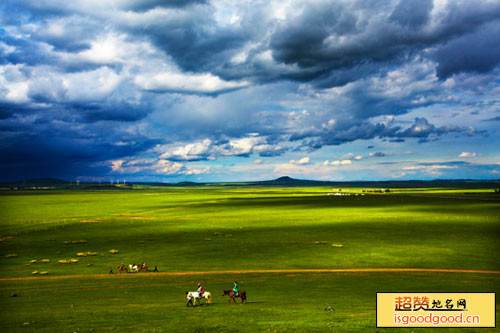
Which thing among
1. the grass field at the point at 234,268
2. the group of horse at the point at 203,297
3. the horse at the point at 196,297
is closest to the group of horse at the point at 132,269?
the grass field at the point at 234,268

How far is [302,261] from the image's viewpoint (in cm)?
5816

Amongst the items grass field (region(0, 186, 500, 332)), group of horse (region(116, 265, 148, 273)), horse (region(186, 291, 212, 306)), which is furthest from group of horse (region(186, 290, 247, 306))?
group of horse (region(116, 265, 148, 273))

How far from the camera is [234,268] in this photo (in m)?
53.5

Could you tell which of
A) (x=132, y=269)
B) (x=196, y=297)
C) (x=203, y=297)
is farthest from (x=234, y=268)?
(x=196, y=297)

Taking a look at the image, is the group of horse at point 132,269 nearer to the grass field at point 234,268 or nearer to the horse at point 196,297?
the grass field at point 234,268

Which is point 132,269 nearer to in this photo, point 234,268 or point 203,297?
point 234,268

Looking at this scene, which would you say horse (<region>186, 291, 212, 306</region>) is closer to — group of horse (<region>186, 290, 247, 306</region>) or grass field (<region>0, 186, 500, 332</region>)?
group of horse (<region>186, 290, 247, 306</region>)

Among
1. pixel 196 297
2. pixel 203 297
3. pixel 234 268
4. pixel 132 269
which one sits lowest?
pixel 234 268

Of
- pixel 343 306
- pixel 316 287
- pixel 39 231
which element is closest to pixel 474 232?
pixel 316 287

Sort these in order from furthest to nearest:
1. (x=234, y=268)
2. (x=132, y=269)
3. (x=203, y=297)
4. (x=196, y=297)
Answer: (x=234, y=268), (x=132, y=269), (x=203, y=297), (x=196, y=297)

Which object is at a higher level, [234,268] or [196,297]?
[196,297]

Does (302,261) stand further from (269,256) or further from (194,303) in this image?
(194,303)

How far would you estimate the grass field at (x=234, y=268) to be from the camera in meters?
27.2

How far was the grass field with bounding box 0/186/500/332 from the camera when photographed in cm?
2723
